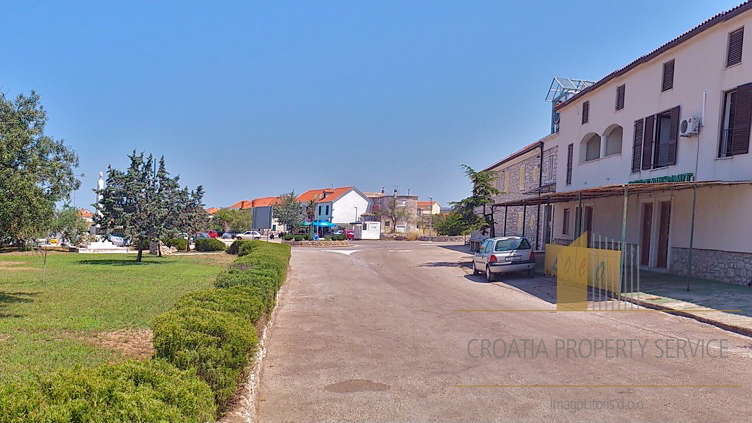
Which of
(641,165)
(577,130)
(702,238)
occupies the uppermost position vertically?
(577,130)

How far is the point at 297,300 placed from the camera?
45.4 ft

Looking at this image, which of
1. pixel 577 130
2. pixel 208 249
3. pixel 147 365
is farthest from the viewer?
pixel 208 249

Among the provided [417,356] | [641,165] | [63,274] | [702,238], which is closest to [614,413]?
[417,356]

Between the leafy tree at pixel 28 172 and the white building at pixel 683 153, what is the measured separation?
45.0 ft

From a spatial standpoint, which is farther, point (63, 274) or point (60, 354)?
point (63, 274)

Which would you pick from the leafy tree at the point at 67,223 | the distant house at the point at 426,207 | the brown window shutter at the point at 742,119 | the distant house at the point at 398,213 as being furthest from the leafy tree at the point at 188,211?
the distant house at the point at 426,207

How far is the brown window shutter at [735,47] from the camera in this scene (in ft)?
47.1

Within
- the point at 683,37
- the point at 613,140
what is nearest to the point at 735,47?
the point at 683,37

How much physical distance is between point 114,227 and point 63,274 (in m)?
6.55

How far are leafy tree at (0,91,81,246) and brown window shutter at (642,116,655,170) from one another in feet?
59.9

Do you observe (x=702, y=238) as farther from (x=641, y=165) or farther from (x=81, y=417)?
(x=81, y=417)

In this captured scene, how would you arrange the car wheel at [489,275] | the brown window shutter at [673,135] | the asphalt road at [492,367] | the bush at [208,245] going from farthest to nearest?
the bush at [208,245] < the car wheel at [489,275] < the brown window shutter at [673,135] < the asphalt road at [492,367]

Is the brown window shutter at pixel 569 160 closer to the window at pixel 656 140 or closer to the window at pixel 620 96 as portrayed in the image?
the window at pixel 620 96

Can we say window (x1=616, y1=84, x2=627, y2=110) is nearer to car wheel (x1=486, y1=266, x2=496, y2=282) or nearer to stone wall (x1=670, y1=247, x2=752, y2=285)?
stone wall (x1=670, y1=247, x2=752, y2=285)
